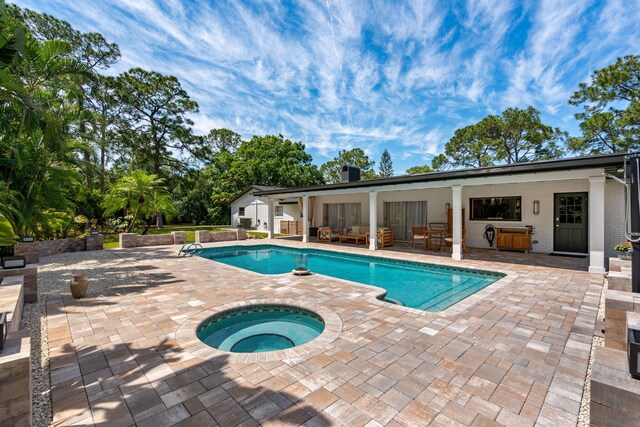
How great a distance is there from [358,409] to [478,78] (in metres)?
21.9

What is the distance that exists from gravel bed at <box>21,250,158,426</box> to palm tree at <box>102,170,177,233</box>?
170 inches

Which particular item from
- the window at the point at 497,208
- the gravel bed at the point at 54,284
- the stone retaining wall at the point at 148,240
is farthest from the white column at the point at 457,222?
the stone retaining wall at the point at 148,240

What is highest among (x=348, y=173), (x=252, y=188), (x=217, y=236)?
(x=348, y=173)

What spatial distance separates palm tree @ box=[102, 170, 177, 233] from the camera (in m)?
15.8

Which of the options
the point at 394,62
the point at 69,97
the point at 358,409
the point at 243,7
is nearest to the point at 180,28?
the point at 243,7

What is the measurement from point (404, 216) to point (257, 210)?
42.9 feet

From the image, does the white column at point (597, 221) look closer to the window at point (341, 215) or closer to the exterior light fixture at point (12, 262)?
the window at point (341, 215)

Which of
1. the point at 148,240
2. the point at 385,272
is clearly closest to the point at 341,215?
the point at 385,272

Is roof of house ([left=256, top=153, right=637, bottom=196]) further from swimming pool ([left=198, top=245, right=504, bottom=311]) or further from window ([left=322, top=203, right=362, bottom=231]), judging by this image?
window ([left=322, top=203, right=362, bottom=231])

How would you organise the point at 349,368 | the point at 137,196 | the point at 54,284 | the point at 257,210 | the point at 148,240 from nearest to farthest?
the point at 349,368
the point at 54,284
the point at 148,240
the point at 137,196
the point at 257,210

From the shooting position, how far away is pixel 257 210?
2420 cm

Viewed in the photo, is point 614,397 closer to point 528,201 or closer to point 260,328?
point 260,328

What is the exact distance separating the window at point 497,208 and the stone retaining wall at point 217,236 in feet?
40.4

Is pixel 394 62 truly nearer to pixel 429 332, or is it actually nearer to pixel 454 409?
pixel 429 332
